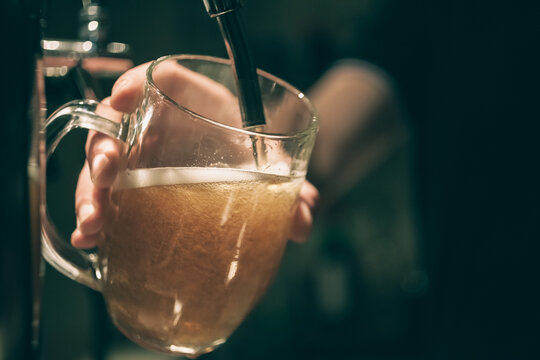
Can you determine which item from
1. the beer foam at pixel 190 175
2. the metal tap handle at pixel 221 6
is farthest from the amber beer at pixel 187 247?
the metal tap handle at pixel 221 6

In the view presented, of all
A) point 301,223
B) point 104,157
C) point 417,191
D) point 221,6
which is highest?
point 221,6

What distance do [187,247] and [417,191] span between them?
5.53 feet

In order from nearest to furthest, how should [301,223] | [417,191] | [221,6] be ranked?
[221,6] < [301,223] < [417,191]

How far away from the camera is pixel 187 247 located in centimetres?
38

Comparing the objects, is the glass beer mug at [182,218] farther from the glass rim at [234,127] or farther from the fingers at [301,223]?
the fingers at [301,223]

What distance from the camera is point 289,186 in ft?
1.41

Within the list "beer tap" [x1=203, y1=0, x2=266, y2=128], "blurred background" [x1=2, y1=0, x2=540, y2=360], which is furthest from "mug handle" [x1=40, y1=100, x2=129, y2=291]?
"blurred background" [x1=2, y1=0, x2=540, y2=360]

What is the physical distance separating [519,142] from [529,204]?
0.71 feet

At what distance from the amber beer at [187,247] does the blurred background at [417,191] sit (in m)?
1.32

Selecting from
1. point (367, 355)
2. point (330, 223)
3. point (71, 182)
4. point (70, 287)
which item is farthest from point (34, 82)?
point (367, 355)

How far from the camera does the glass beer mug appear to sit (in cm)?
38

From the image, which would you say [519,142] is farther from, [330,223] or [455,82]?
[330,223]

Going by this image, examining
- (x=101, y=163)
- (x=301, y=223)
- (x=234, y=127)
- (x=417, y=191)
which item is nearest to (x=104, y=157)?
(x=101, y=163)

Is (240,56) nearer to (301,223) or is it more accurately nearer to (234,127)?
(234,127)
